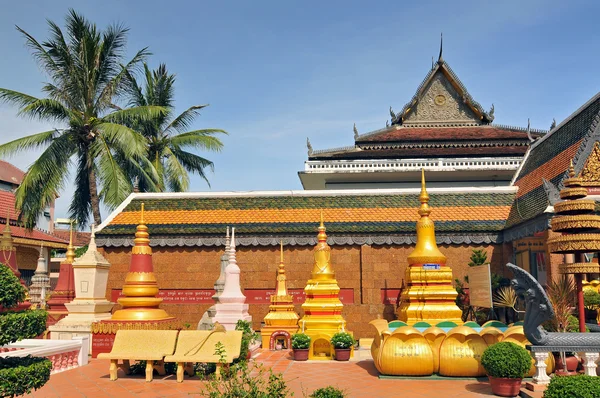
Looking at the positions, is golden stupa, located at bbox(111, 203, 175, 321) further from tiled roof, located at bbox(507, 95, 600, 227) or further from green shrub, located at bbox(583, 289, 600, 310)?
tiled roof, located at bbox(507, 95, 600, 227)

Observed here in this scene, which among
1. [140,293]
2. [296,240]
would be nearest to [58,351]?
[140,293]

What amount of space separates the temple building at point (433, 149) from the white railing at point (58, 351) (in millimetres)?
17328

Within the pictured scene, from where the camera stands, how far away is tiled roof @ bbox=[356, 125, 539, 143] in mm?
29031

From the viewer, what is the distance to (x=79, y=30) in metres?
21.7

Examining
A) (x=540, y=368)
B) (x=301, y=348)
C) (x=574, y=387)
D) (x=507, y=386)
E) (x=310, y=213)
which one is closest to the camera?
(x=574, y=387)

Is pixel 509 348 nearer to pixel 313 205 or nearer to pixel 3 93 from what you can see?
pixel 313 205

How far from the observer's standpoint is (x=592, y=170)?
47.6 ft

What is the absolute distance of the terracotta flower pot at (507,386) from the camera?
8680 millimetres

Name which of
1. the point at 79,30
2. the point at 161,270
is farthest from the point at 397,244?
the point at 79,30

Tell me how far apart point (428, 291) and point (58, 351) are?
347 inches

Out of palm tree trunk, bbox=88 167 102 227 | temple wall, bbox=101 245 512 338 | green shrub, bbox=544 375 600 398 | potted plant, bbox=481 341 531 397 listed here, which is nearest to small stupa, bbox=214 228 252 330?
temple wall, bbox=101 245 512 338

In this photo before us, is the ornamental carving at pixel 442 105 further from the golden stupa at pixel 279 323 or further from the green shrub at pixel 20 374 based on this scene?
the green shrub at pixel 20 374

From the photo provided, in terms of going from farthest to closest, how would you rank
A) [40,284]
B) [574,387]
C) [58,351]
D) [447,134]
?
[447,134] → [40,284] → [58,351] → [574,387]

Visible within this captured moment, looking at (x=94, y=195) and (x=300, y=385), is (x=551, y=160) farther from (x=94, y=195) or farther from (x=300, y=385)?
(x=94, y=195)
